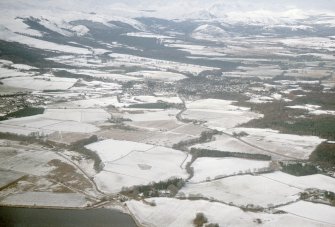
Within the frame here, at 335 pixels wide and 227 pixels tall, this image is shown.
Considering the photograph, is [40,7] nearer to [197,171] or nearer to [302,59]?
[302,59]

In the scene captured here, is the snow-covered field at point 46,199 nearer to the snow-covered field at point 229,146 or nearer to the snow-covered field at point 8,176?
the snow-covered field at point 8,176

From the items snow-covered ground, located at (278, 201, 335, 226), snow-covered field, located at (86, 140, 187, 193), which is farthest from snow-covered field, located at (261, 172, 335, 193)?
snow-covered field, located at (86, 140, 187, 193)

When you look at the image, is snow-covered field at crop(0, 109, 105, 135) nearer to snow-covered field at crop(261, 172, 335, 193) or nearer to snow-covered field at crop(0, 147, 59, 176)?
snow-covered field at crop(0, 147, 59, 176)

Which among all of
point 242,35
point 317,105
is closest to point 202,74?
point 317,105

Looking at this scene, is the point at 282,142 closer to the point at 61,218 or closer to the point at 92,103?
the point at 61,218

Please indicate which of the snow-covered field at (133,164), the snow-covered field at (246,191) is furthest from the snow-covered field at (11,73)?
the snow-covered field at (246,191)

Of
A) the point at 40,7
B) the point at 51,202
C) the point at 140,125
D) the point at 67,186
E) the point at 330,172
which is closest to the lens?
the point at 51,202
